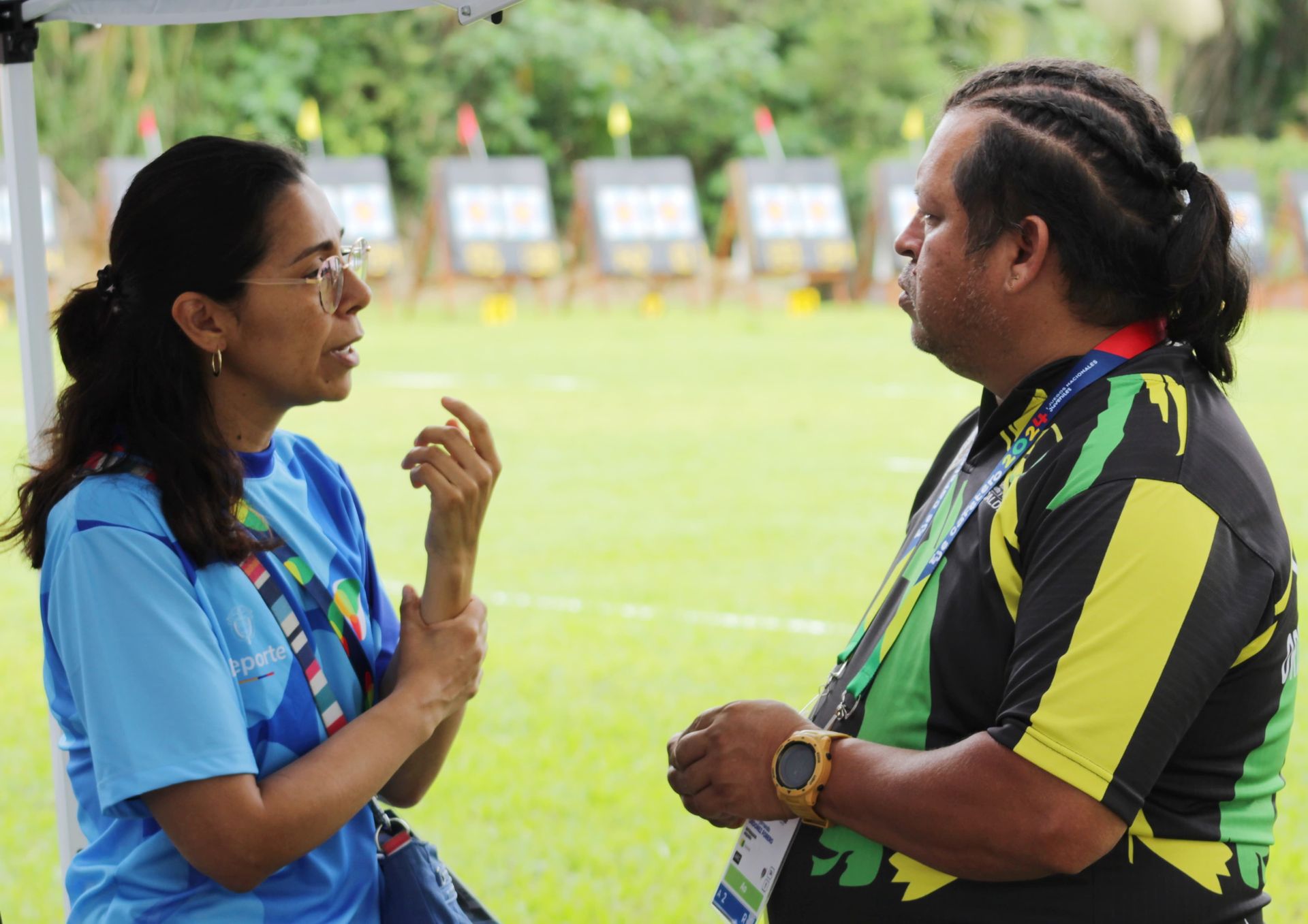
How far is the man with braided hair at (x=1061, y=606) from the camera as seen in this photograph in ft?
4.89

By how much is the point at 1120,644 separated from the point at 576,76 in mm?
23289

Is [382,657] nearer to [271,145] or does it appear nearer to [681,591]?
[271,145]

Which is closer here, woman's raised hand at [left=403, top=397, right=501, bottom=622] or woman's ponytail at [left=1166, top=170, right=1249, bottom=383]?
woman's ponytail at [left=1166, top=170, right=1249, bottom=383]

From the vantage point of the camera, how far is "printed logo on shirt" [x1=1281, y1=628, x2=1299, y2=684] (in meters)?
1.65

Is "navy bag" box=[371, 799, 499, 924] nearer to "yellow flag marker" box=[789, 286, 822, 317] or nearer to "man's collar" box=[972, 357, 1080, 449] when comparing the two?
"man's collar" box=[972, 357, 1080, 449]

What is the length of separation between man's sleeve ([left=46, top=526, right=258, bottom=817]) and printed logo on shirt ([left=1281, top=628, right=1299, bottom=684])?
1.13 meters

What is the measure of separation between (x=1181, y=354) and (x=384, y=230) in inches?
677

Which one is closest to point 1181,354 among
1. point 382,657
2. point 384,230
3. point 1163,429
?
point 1163,429

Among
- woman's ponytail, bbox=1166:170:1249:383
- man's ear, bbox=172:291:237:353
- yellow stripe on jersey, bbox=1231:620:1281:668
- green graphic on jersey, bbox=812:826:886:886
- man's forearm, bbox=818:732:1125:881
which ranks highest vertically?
woman's ponytail, bbox=1166:170:1249:383

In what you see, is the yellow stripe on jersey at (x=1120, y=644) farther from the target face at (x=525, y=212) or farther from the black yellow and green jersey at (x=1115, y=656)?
the target face at (x=525, y=212)

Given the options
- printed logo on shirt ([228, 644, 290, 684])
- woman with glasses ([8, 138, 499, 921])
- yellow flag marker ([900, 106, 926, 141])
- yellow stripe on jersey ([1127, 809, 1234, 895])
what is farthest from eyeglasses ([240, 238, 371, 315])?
yellow flag marker ([900, 106, 926, 141])

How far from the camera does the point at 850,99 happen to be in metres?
24.1

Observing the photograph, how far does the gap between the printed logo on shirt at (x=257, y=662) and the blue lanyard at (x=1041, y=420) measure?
2.16 ft

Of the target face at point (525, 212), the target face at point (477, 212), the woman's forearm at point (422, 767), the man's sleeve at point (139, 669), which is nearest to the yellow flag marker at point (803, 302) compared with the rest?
the target face at point (525, 212)
